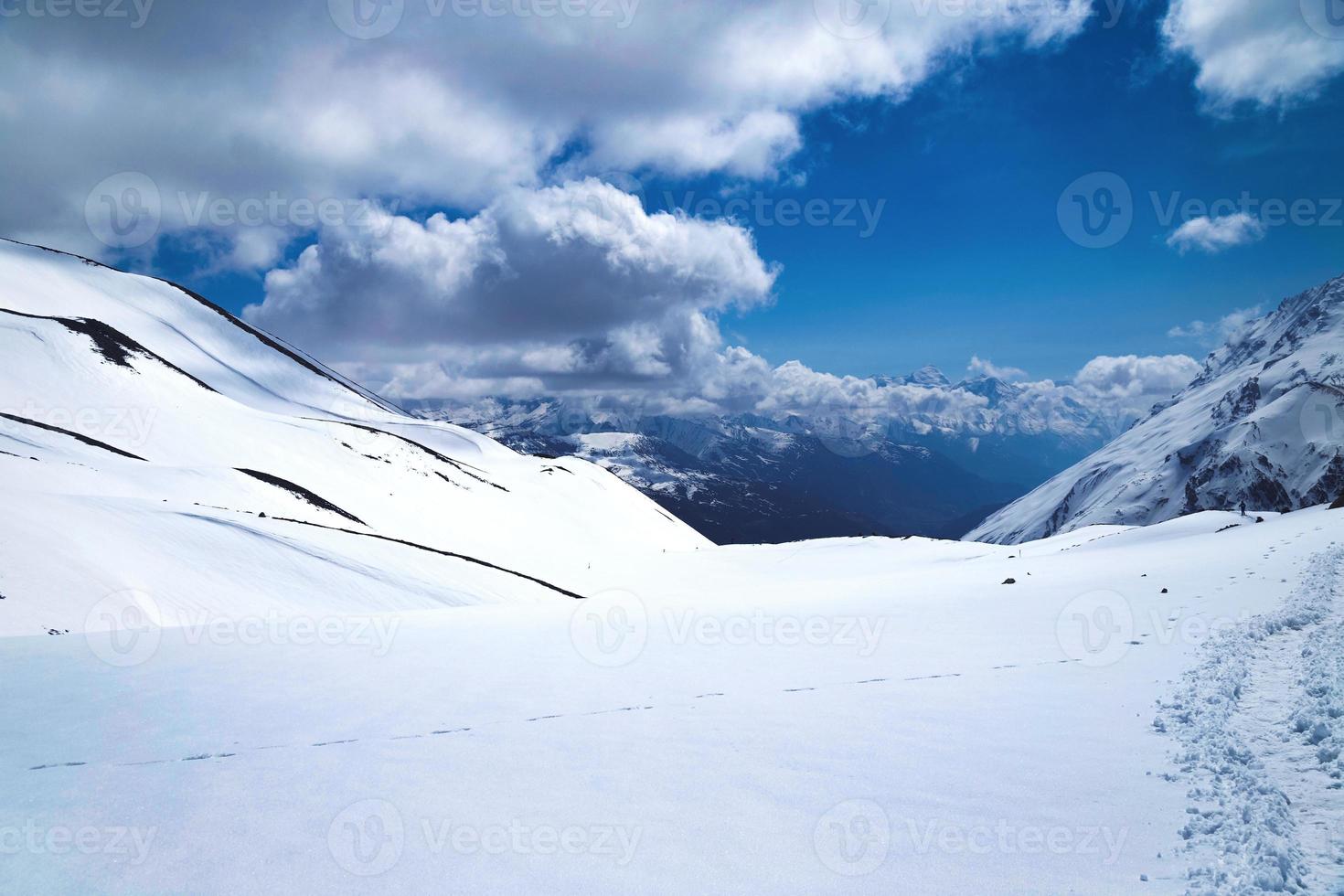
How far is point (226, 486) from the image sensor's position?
116 feet

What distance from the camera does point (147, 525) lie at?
22.2 meters

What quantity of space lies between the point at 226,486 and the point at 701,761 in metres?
37.7

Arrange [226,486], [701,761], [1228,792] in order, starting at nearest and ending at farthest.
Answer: [1228,792] → [701,761] → [226,486]

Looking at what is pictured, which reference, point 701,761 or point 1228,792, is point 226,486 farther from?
point 1228,792

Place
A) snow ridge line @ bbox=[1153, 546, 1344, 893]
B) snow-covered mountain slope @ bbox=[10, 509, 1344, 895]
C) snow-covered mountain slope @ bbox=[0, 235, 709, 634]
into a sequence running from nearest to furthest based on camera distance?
snow ridge line @ bbox=[1153, 546, 1344, 893], snow-covered mountain slope @ bbox=[10, 509, 1344, 895], snow-covered mountain slope @ bbox=[0, 235, 709, 634]

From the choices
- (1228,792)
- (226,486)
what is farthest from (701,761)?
(226,486)

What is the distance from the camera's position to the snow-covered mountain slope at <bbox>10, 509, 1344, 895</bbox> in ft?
18.0

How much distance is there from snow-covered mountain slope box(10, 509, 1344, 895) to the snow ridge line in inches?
1.2

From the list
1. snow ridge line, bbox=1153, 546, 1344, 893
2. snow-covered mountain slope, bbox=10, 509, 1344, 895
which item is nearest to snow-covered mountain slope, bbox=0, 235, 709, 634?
snow-covered mountain slope, bbox=10, 509, 1344, 895

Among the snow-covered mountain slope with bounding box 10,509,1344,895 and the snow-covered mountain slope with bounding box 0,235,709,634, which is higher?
the snow-covered mountain slope with bounding box 0,235,709,634

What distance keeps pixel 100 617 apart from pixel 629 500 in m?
108

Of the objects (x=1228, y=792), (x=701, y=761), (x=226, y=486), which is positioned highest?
(x=226, y=486)

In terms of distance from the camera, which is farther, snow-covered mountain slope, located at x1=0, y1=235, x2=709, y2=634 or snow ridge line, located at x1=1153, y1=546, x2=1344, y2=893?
snow-covered mountain slope, located at x1=0, y1=235, x2=709, y2=634

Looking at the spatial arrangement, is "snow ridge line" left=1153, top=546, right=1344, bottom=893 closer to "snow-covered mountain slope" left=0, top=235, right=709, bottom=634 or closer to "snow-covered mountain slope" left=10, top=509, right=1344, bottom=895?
"snow-covered mountain slope" left=10, top=509, right=1344, bottom=895
